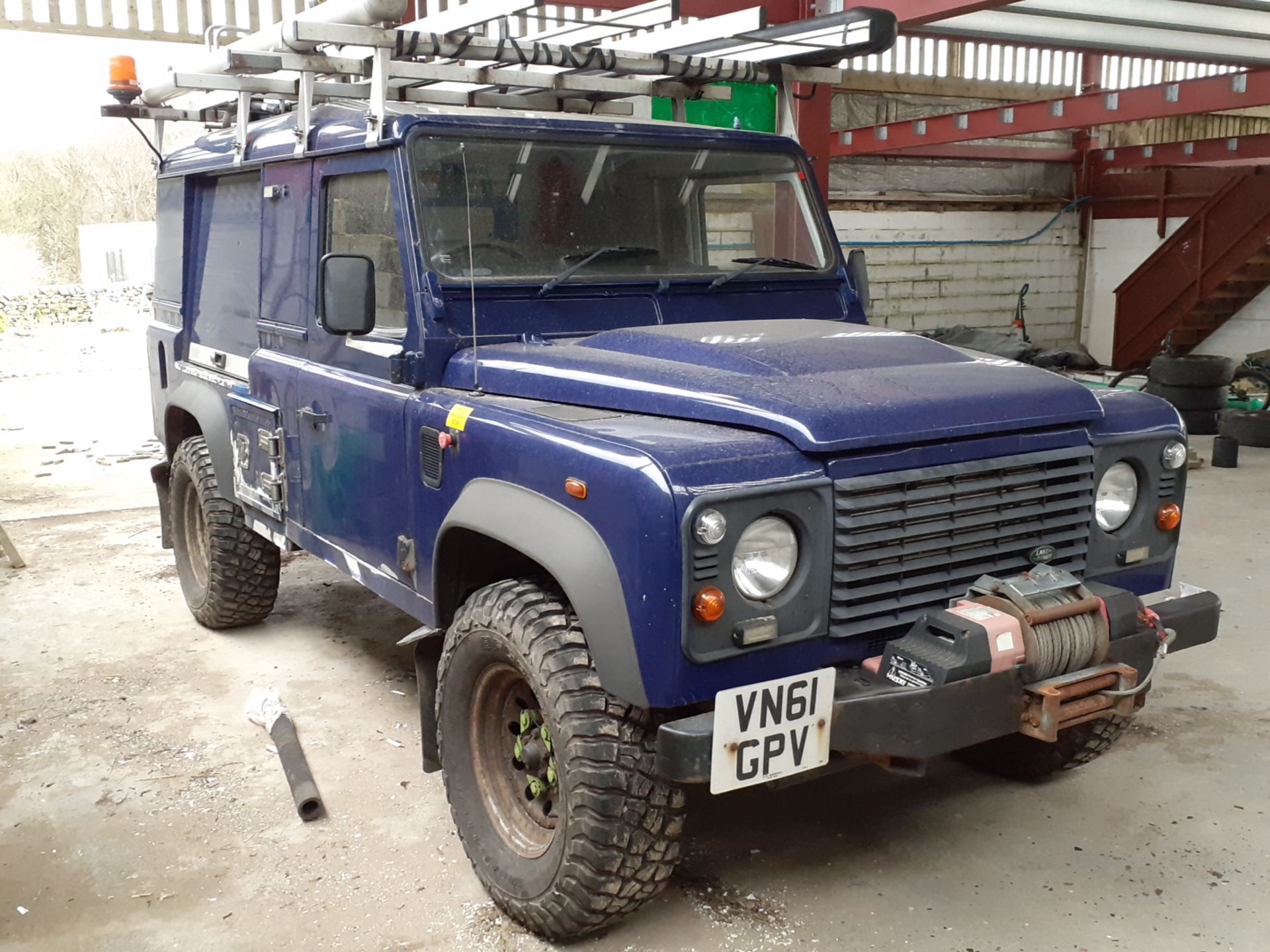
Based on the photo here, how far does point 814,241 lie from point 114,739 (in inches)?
114

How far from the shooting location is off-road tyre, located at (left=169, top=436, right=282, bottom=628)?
486cm

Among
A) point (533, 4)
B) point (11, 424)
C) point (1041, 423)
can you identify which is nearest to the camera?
point (1041, 423)

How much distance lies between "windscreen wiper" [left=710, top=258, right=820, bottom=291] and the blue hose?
9.26 meters

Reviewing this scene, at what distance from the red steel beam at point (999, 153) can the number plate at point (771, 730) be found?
11.0 metres

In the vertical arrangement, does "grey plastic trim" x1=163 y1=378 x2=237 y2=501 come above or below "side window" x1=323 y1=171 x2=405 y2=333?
below

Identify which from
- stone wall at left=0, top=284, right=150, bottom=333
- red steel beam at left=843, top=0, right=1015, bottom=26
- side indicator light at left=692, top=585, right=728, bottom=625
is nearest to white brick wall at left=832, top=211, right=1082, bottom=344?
red steel beam at left=843, top=0, right=1015, bottom=26

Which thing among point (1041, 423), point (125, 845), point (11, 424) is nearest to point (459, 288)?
point (1041, 423)

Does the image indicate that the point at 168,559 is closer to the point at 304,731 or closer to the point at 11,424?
the point at 304,731

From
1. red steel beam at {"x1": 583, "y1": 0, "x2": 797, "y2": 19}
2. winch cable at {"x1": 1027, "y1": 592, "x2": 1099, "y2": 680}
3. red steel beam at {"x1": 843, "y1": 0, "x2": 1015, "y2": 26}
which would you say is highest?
red steel beam at {"x1": 583, "y1": 0, "x2": 797, "y2": 19}

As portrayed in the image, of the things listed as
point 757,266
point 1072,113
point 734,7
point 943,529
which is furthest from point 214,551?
point 1072,113

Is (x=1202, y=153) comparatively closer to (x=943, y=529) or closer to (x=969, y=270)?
(x=969, y=270)

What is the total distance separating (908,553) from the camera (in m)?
2.68

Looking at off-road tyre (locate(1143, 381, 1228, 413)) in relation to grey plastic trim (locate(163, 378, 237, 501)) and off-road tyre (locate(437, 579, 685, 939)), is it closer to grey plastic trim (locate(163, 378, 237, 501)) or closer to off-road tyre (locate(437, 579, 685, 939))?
grey plastic trim (locate(163, 378, 237, 501))

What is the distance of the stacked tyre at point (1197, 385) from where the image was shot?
10.0 meters
